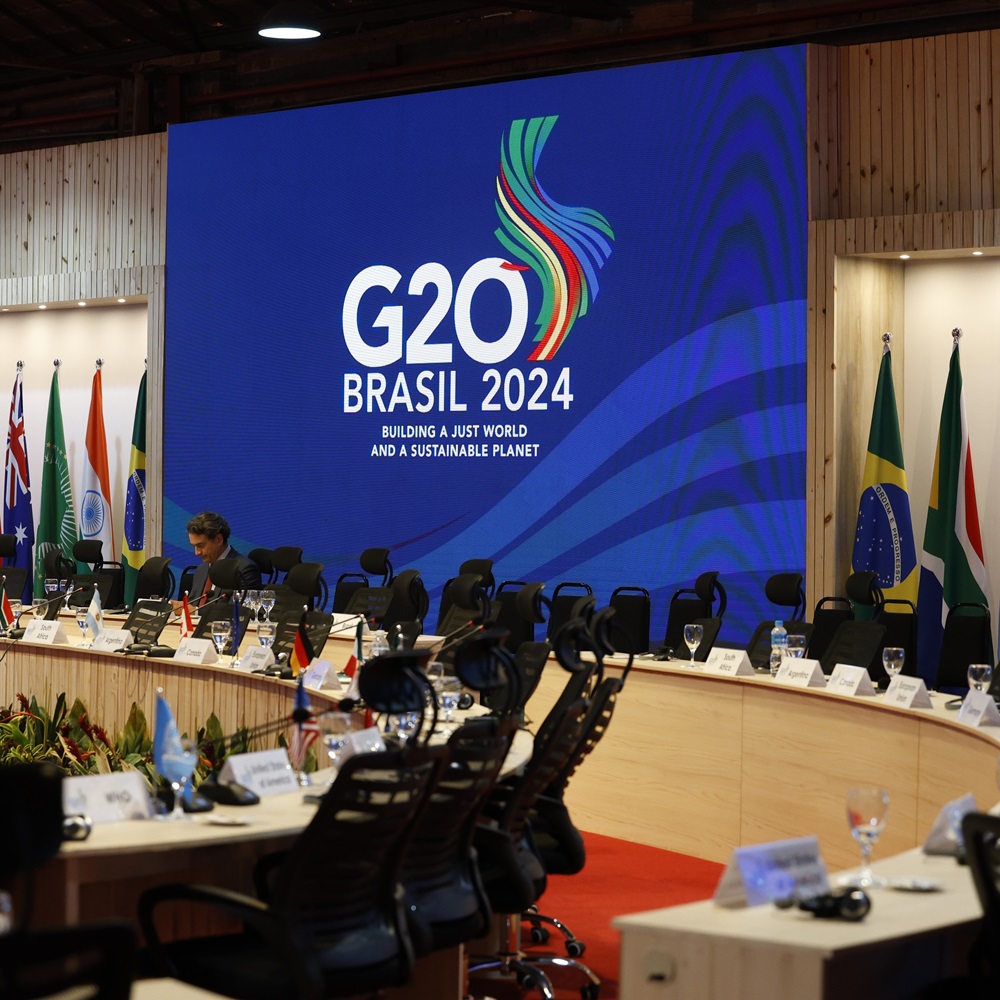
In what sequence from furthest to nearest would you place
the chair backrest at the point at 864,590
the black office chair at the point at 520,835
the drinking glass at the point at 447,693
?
the chair backrest at the point at 864,590, the drinking glass at the point at 447,693, the black office chair at the point at 520,835

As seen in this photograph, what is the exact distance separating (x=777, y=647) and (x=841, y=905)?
371cm

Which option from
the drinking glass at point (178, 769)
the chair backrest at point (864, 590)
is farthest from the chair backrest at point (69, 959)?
the chair backrest at point (864, 590)

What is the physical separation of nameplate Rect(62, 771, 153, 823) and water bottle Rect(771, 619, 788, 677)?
336 cm

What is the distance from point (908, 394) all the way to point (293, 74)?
6.81 meters

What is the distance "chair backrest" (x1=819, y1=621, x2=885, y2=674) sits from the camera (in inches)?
240

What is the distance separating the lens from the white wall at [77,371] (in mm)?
12820

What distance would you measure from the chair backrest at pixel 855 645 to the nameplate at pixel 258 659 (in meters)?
2.22

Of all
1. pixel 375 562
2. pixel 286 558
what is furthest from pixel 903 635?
pixel 286 558

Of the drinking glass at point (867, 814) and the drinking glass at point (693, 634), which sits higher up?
the drinking glass at point (693, 634)

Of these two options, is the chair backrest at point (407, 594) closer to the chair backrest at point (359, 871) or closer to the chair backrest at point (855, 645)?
the chair backrest at point (855, 645)

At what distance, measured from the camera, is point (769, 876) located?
278cm

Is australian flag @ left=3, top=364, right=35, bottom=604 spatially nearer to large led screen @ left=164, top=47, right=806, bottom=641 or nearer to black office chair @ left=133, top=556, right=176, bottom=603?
large led screen @ left=164, top=47, right=806, bottom=641

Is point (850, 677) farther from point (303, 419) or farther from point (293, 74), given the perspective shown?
point (293, 74)

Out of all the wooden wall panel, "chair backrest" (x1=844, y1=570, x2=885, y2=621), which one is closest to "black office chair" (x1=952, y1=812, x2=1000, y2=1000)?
"chair backrest" (x1=844, y1=570, x2=885, y2=621)
